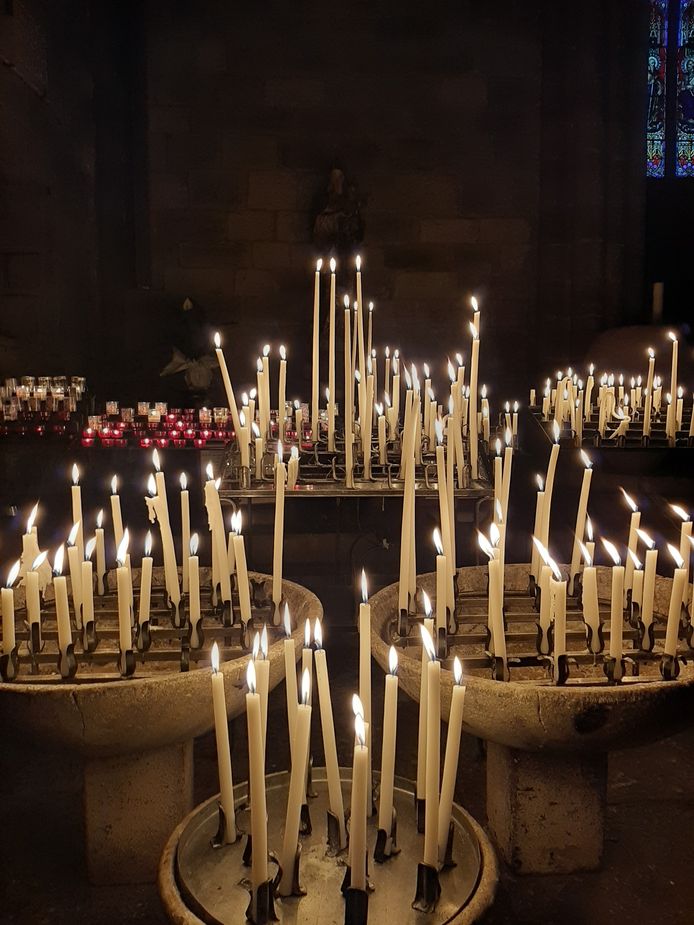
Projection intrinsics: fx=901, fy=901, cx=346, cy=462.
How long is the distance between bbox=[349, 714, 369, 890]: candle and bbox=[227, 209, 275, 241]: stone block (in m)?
7.01

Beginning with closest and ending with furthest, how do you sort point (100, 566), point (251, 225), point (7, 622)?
point (7, 622)
point (100, 566)
point (251, 225)

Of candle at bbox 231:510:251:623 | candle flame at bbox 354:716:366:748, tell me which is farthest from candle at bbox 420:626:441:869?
candle at bbox 231:510:251:623

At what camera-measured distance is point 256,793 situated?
1333 mm

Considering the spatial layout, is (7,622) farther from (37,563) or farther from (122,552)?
(122,552)

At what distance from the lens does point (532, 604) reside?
8.05 feet

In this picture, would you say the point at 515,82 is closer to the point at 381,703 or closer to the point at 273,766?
the point at 381,703

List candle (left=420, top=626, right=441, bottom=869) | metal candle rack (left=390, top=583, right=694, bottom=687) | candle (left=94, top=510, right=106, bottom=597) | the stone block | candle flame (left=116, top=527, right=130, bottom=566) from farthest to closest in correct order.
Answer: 1. the stone block
2. candle (left=94, top=510, right=106, bottom=597)
3. candle flame (left=116, top=527, right=130, bottom=566)
4. metal candle rack (left=390, top=583, right=694, bottom=687)
5. candle (left=420, top=626, right=441, bottom=869)

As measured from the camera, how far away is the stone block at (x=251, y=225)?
7.84 meters

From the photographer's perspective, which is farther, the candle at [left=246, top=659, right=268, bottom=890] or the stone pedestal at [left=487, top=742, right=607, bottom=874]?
the stone pedestal at [left=487, top=742, right=607, bottom=874]

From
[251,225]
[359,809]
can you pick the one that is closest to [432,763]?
A: [359,809]

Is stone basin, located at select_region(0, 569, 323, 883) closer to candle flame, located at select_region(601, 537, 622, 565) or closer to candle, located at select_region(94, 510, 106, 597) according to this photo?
candle, located at select_region(94, 510, 106, 597)

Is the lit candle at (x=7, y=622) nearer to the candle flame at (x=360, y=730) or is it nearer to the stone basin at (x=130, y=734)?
the stone basin at (x=130, y=734)

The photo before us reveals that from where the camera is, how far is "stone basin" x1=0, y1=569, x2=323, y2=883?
71.5 inches

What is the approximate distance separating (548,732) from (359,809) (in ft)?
2.26
